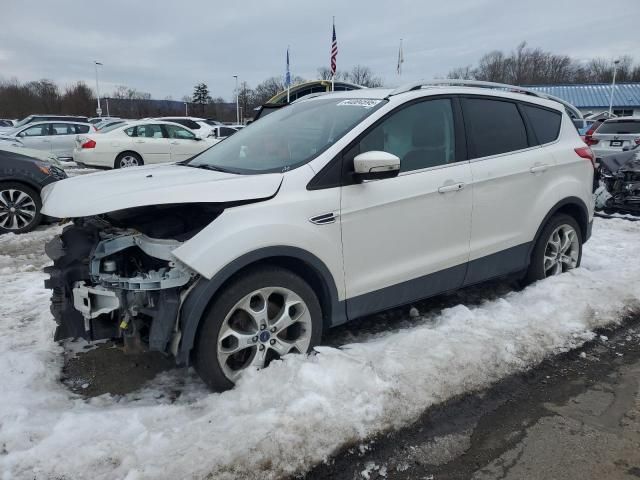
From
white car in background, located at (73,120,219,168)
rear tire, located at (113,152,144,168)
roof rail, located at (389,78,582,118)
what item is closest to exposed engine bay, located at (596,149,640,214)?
roof rail, located at (389,78,582,118)

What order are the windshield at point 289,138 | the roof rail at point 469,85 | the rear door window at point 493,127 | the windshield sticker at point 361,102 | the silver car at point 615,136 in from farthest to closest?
the silver car at point 615,136 < the rear door window at point 493,127 < the roof rail at point 469,85 < the windshield sticker at point 361,102 < the windshield at point 289,138

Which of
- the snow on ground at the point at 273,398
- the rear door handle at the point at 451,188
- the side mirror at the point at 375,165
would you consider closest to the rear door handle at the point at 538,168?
the rear door handle at the point at 451,188

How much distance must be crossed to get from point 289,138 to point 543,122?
2490mm

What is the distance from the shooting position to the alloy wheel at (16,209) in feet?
23.8

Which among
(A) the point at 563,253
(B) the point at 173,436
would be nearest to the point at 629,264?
(A) the point at 563,253

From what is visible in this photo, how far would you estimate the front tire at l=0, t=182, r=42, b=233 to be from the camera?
725 cm

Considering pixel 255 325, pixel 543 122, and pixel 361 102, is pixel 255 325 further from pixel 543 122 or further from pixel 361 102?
pixel 543 122

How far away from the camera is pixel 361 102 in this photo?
369 cm

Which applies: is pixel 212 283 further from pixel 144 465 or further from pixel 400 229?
pixel 400 229

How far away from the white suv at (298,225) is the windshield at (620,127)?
9.69m

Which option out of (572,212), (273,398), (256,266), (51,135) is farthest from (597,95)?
(273,398)

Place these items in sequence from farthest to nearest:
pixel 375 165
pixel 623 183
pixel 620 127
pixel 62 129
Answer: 1. pixel 62 129
2. pixel 620 127
3. pixel 623 183
4. pixel 375 165

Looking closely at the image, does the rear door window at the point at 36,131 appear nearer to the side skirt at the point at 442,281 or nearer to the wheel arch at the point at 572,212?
the side skirt at the point at 442,281

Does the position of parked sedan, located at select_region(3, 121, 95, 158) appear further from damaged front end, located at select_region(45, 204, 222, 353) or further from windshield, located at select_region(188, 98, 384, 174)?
damaged front end, located at select_region(45, 204, 222, 353)
